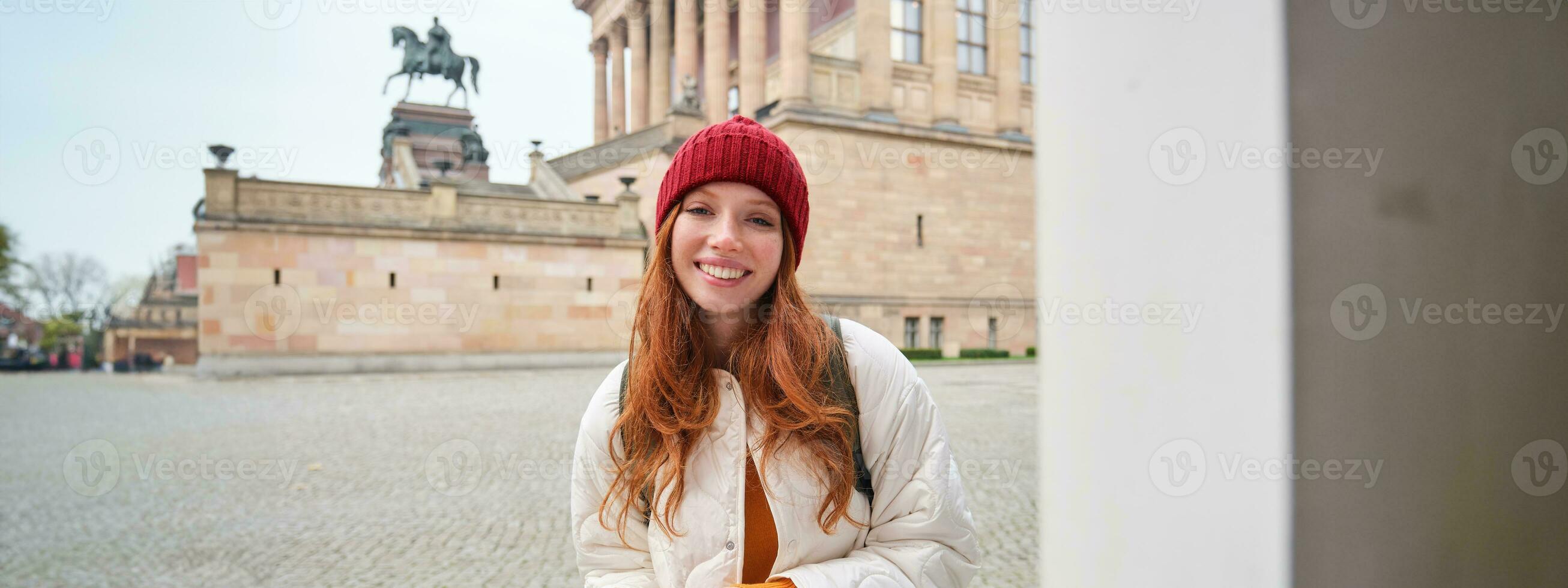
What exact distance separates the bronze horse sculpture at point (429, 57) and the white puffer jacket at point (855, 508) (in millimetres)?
26136

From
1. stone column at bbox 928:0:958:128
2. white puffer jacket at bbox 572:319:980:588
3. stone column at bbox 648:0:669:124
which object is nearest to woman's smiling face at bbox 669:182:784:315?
white puffer jacket at bbox 572:319:980:588

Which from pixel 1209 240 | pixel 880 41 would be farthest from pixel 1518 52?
pixel 880 41

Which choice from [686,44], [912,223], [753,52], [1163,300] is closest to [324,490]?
[1163,300]

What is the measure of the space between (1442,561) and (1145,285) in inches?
A: 23.7

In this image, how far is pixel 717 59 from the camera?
24688 mm

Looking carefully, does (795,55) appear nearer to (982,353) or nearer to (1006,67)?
(1006,67)

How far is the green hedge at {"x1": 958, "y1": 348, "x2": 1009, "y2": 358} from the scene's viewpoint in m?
22.6

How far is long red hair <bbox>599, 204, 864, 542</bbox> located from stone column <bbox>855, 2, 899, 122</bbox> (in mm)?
21754

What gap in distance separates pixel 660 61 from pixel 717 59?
19.4 ft

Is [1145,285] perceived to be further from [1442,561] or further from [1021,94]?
[1021,94]

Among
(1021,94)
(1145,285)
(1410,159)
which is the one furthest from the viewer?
(1021,94)

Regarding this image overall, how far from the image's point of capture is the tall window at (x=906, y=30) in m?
23.6

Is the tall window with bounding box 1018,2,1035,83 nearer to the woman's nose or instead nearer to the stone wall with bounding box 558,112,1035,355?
the stone wall with bounding box 558,112,1035,355

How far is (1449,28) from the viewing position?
134 centimetres
